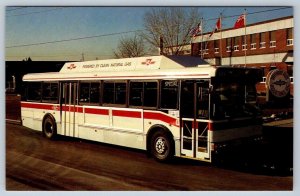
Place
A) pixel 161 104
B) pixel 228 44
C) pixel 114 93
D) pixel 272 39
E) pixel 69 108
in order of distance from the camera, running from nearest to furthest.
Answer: pixel 161 104 < pixel 114 93 < pixel 69 108 < pixel 272 39 < pixel 228 44

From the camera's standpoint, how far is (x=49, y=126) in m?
15.4

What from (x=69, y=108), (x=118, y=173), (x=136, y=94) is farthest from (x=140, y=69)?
(x=69, y=108)

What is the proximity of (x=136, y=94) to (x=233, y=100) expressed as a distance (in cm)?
300

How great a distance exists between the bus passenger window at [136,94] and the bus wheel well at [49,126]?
4.47m

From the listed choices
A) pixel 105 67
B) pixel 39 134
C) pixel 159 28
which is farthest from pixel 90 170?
pixel 159 28

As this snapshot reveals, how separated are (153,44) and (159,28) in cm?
312

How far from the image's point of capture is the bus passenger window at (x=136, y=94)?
11.7 m

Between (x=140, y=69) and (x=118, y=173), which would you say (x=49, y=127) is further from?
(x=118, y=173)

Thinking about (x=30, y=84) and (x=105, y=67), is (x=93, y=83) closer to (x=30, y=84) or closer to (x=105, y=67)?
(x=105, y=67)

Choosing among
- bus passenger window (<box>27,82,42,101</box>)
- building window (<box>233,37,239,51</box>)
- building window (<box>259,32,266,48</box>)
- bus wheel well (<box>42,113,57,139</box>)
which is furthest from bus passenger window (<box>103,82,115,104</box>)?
building window (<box>233,37,239,51</box>)

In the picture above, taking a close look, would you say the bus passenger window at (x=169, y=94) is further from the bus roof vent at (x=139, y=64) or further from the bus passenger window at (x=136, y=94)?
the bus passenger window at (x=136, y=94)

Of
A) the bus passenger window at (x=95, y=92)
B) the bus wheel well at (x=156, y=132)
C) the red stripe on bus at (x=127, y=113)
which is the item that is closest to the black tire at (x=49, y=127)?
the bus passenger window at (x=95, y=92)

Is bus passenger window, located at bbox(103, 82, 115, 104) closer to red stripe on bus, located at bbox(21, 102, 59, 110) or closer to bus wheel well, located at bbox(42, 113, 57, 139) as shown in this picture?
red stripe on bus, located at bbox(21, 102, 59, 110)

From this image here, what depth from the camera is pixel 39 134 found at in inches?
658
